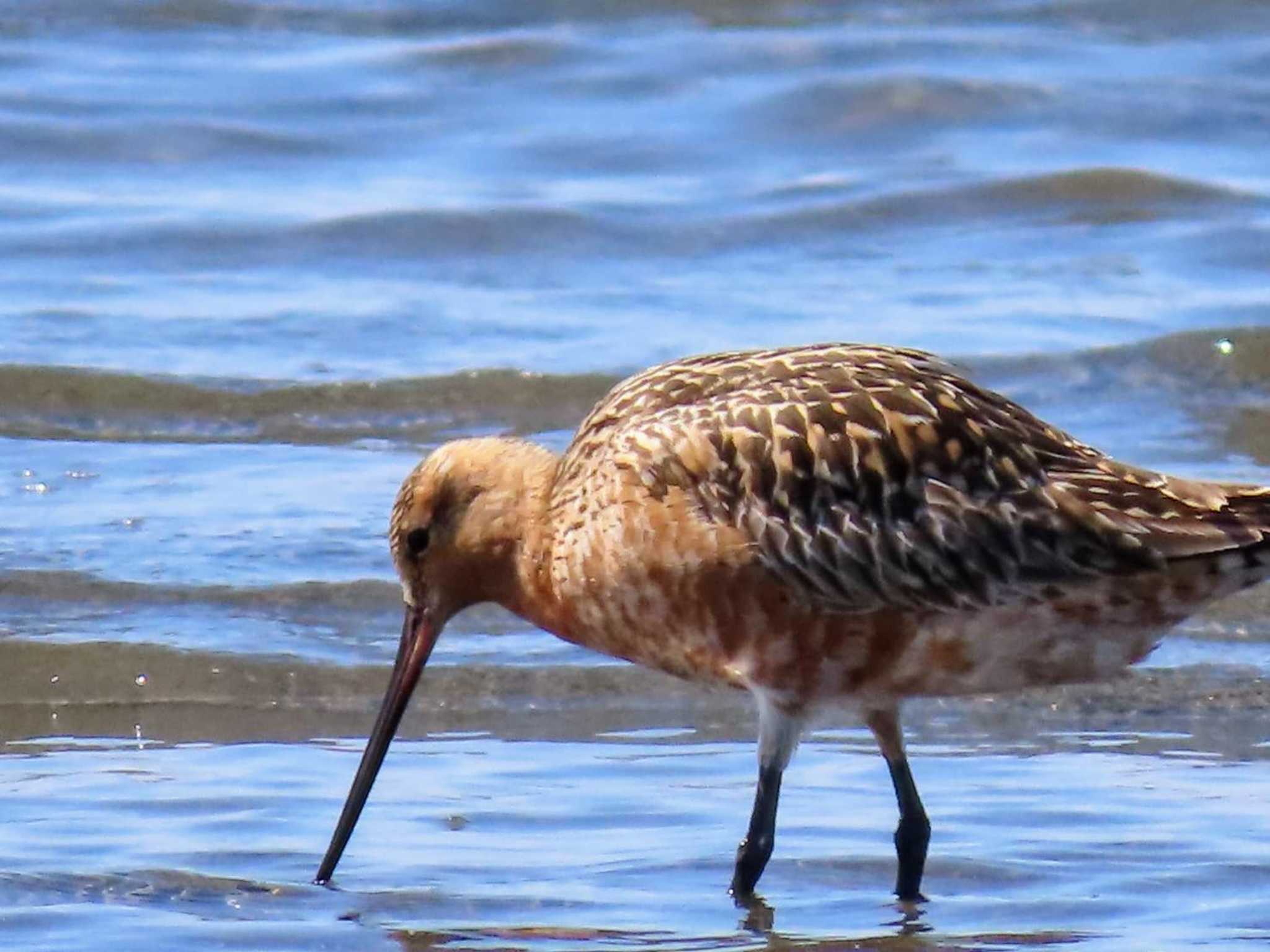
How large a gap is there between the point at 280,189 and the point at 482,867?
819cm

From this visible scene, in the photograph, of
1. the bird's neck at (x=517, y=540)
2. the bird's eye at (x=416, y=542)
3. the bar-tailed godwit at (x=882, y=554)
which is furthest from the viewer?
the bird's eye at (x=416, y=542)

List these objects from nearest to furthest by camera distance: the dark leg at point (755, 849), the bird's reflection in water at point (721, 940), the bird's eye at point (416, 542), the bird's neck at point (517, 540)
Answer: the bird's reflection in water at point (721, 940) → the dark leg at point (755, 849) → the bird's neck at point (517, 540) → the bird's eye at point (416, 542)

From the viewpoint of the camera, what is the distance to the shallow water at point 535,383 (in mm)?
6859

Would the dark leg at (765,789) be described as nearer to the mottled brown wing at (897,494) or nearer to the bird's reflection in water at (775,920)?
the bird's reflection in water at (775,920)

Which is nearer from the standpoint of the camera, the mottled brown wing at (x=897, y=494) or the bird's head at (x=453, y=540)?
the mottled brown wing at (x=897, y=494)

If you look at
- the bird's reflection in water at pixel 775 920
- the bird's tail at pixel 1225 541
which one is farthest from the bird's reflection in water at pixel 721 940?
the bird's tail at pixel 1225 541

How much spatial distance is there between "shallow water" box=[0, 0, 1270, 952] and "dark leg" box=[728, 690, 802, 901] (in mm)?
81

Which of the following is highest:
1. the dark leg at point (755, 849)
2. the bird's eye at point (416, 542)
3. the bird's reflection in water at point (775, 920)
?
the bird's eye at point (416, 542)

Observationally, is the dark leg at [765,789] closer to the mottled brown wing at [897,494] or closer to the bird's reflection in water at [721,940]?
the bird's reflection in water at [721,940]

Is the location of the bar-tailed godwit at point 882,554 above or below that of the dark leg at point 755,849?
above

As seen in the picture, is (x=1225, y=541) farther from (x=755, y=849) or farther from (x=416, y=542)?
(x=416, y=542)

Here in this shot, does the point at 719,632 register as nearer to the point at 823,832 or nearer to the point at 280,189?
the point at 823,832

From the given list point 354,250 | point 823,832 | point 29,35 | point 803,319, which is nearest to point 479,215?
point 354,250

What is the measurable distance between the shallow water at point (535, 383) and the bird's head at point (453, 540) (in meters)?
0.40
